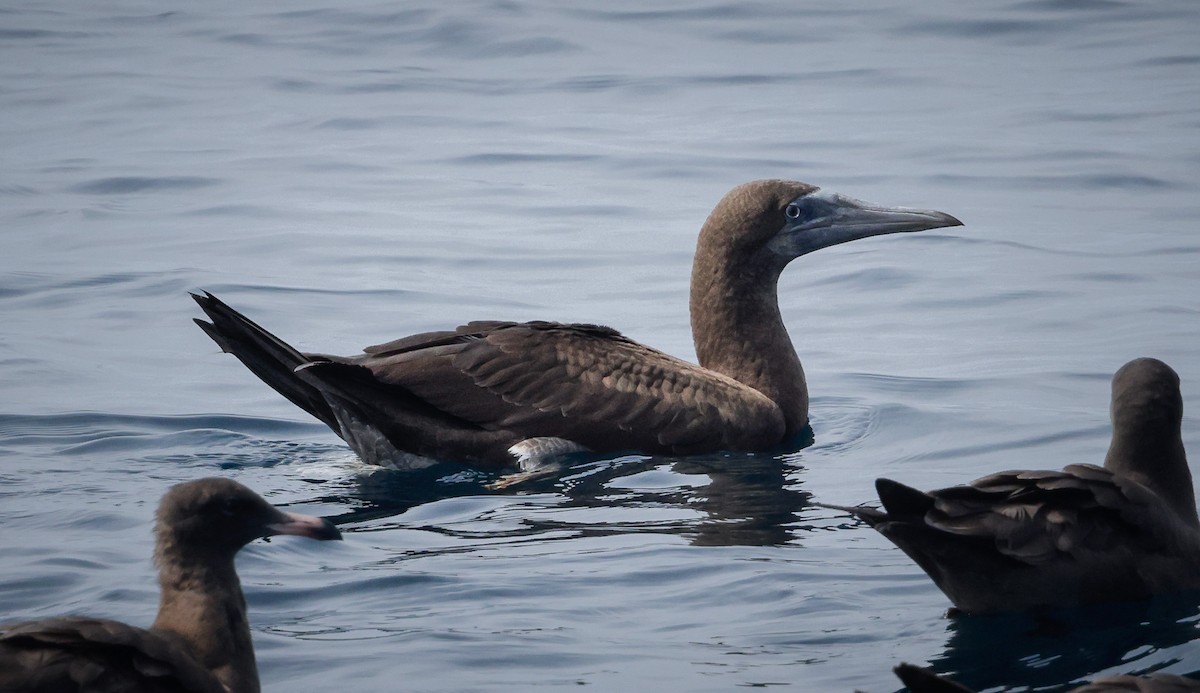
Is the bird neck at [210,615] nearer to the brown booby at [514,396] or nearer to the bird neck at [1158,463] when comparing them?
the brown booby at [514,396]

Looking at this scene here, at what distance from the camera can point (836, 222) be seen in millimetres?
10031

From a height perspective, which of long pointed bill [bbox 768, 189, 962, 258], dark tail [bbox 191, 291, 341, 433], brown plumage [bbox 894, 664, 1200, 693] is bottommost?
brown plumage [bbox 894, 664, 1200, 693]

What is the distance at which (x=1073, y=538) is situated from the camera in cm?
619

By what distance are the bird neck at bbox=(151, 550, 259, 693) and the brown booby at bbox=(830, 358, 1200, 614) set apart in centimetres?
204

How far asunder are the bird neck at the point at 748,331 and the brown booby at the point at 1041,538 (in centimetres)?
318

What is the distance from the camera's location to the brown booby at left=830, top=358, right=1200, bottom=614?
6.09m

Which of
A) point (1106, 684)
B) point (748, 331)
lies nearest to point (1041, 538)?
point (1106, 684)

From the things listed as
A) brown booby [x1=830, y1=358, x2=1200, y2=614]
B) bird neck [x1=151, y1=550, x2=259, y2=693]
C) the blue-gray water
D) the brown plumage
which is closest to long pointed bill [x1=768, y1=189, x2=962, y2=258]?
the blue-gray water

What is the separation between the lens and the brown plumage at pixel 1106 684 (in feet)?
14.8

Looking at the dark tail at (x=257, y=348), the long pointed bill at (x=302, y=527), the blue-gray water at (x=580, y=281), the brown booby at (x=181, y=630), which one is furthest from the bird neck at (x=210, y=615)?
the dark tail at (x=257, y=348)

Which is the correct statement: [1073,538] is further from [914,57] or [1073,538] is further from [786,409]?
[914,57]

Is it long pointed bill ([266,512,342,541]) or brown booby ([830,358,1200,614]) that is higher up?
long pointed bill ([266,512,342,541])

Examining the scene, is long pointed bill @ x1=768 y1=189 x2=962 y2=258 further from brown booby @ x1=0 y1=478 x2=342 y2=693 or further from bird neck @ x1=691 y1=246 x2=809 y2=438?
brown booby @ x1=0 y1=478 x2=342 y2=693

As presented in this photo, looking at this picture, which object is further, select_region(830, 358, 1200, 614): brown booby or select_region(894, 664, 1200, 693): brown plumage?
select_region(830, 358, 1200, 614): brown booby
